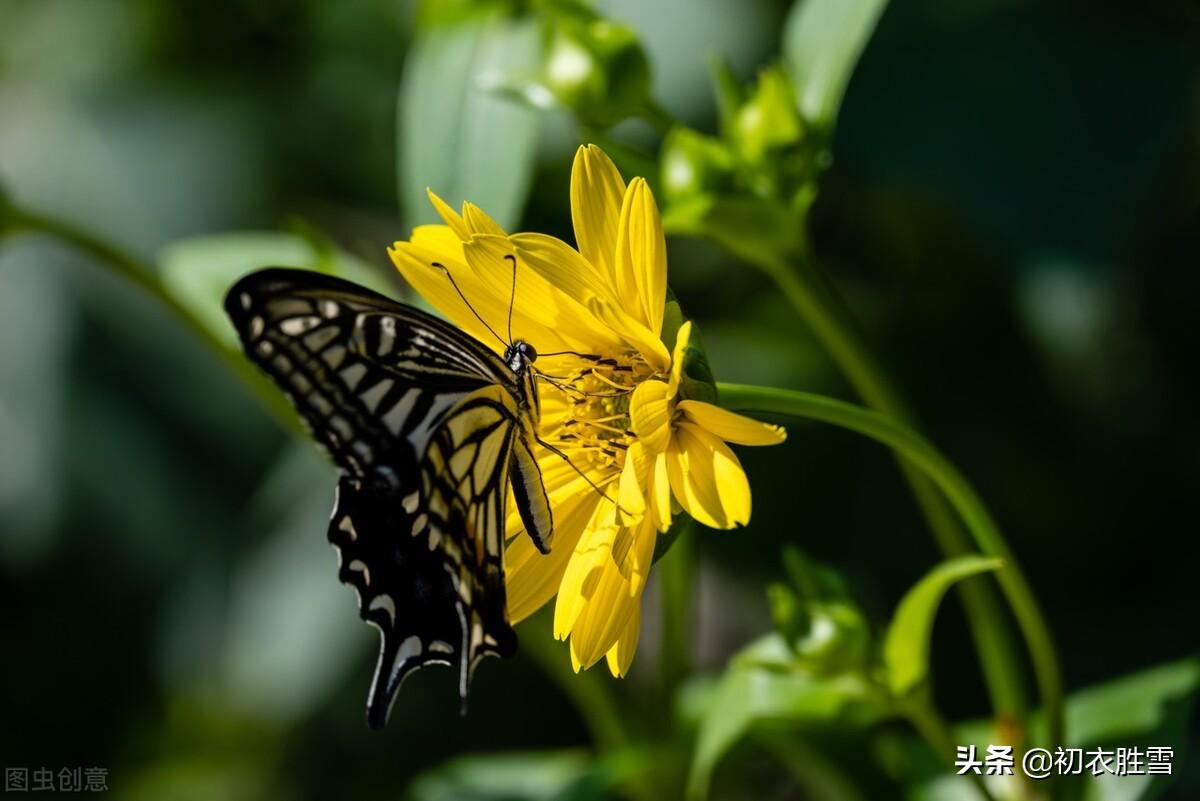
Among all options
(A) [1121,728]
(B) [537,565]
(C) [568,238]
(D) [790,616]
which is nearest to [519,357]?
(B) [537,565]

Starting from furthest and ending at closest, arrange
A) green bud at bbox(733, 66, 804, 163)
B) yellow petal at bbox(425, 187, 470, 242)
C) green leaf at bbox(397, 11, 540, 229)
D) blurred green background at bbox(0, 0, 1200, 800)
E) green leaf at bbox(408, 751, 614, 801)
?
blurred green background at bbox(0, 0, 1200, 800) → green leaf at bbox(408, 751, 614, 801) → green leaf at bbox(397, 11, 540, 229) → green bud at bbox(733, 66, 804, 163) → yellow petal at bbox(425, 187, 470, 242)

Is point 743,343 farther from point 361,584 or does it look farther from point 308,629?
point 361,584

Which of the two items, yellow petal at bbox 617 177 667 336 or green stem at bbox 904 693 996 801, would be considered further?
green stem at bbox 904 693 996 801

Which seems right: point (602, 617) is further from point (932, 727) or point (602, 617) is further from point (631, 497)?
point (932, 727)

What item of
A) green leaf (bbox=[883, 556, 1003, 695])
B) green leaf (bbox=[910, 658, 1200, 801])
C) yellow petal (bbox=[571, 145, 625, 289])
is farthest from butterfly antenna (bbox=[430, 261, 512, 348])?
green leaf (bbox=[910, 658, 1200, 801])

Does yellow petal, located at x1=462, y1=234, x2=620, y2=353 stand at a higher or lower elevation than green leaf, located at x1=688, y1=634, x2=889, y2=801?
higher

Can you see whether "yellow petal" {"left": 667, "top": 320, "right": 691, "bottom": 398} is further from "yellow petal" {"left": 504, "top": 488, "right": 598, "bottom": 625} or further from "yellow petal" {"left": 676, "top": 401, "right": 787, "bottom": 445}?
"yellow petal" {"left": 504, "top": 488, "right": 598, "bottom": 625}

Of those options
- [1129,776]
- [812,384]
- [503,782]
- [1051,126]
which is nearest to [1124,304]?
[1051,126]
